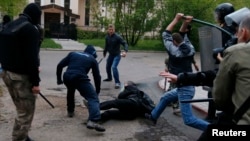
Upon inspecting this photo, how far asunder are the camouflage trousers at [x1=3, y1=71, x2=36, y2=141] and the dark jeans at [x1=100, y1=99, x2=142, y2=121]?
5.94 feet

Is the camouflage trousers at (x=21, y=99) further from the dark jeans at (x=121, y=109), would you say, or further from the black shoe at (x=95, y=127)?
the dark jeans at (x=121, y=109)

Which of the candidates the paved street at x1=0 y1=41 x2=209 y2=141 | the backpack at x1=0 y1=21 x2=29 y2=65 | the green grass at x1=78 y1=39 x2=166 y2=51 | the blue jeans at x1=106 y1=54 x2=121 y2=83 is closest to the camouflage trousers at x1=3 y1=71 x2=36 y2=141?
the backpack at x1=0 y1=21 x2=29 y2=65

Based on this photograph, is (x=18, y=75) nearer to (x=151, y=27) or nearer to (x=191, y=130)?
(x=191, y=130)

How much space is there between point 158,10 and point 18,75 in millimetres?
21227

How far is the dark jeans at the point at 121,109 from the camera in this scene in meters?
6.73

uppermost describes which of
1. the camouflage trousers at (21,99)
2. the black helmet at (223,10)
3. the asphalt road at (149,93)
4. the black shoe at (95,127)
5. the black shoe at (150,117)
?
the black helmet at (223,10)

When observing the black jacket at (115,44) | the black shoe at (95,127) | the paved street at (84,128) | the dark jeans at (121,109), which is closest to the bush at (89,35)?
the black jacket at (115,44)

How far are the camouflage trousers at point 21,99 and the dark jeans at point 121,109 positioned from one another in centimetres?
181

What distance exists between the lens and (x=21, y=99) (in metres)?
4.99

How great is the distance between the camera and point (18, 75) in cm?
491

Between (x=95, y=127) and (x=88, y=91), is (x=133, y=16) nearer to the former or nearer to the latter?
(x=88, y=91)

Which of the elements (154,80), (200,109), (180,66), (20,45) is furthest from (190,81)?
(154,80)

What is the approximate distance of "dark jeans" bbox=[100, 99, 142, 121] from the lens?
22.1ft

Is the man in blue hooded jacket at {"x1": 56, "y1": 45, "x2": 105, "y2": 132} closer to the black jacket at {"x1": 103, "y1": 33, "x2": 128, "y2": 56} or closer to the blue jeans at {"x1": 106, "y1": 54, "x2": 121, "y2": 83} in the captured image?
the blue jeans at {"x1": 106, "y1": 54, "x2": 121, "y2": 83}
